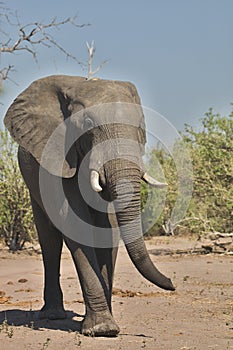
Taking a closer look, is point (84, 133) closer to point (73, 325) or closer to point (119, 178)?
point (119, 178)

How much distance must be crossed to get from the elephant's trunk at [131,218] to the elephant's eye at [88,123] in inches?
25.4

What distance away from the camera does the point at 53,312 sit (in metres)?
8.71

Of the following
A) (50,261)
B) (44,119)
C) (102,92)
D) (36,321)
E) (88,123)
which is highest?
(102,92)

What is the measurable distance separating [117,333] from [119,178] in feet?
5.72

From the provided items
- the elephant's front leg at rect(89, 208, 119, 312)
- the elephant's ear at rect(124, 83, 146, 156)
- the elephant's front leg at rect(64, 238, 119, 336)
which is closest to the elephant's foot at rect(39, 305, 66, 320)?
the elephant's front leg at rect(89, 208, 119, 312)

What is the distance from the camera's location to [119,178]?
6.82m

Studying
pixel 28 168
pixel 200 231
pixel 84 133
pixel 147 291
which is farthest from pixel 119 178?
pixel 200 231

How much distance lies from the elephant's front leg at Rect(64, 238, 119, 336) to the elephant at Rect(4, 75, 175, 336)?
0.01 m

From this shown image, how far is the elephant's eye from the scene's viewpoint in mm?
7285

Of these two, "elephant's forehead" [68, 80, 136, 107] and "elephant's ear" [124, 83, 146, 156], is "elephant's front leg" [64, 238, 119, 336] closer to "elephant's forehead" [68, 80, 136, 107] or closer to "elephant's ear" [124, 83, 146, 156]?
"elephant's ear" [124, 83, 146, 156]

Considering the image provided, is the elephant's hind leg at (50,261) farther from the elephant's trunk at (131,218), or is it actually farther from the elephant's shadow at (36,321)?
the elephant's trunk at (131,218)

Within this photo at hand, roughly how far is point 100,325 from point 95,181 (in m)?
1.57

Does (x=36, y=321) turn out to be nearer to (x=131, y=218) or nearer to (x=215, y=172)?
(x=131, y=218)

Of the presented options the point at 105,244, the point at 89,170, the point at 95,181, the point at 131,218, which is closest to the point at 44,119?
the point at 89,170
